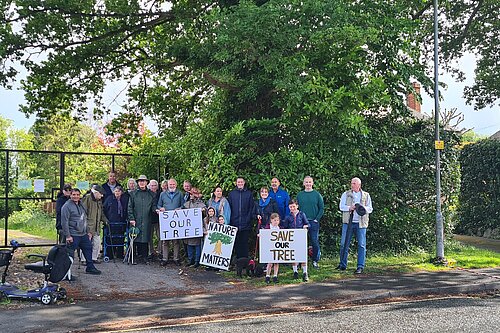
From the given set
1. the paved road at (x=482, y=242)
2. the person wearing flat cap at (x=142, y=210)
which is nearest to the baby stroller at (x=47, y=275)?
the person wearing flat cap at (x=142, y=210)

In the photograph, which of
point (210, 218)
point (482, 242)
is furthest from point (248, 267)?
point (482, 242)

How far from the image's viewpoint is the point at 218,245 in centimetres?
1270

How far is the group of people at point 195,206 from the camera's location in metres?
11.9

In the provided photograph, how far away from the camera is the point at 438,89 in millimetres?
14336

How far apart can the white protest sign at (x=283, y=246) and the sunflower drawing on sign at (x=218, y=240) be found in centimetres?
107

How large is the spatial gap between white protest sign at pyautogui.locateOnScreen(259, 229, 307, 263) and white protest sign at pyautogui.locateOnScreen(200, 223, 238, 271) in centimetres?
99

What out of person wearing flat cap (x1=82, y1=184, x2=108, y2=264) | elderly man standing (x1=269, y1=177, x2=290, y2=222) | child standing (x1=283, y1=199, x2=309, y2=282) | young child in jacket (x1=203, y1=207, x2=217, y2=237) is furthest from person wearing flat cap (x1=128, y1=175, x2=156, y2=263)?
child standing (x1=283, y1=199, x2=309, y2=282)

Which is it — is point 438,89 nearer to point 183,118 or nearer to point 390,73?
point 390,73

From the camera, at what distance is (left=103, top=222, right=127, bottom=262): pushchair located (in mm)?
13891

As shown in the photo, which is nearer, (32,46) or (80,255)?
(80,255)

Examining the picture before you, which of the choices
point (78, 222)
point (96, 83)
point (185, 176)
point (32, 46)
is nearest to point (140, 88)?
point (96, 83)

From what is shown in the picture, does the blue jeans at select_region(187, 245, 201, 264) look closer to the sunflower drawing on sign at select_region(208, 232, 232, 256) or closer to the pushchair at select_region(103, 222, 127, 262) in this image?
the sunflower drawing on sign at select_region(208, 232, 232, 256)

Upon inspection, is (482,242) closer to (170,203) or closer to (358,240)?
(358,240)

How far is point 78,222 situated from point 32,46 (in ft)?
22.5
